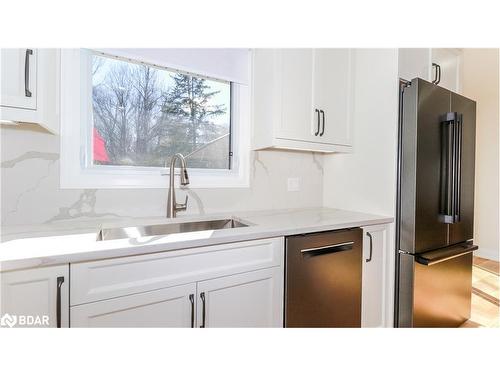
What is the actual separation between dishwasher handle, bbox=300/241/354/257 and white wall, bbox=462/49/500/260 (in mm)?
3198

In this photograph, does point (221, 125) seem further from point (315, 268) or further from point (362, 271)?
point (362, 271)

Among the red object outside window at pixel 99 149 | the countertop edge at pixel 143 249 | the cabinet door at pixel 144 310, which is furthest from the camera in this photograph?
the red object outside window at pixel 99 149

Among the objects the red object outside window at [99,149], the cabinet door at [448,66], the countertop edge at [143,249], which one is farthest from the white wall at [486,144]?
the red object outside window at [99,149]

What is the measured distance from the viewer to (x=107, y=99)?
150 centimetres

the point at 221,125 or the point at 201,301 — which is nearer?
the point at 201,301

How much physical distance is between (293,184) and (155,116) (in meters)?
1.13

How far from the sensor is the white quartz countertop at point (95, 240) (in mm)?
816

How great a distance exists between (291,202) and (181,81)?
1.20 metres

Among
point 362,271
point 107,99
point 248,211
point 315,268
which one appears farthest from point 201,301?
point 107,99

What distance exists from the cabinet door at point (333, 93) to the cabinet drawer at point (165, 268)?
95 centimetres

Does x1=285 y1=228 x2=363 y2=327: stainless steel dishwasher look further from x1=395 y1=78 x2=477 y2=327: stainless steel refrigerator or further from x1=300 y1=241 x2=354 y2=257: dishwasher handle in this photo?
x1=395 y1=78 x2=477 y2=327: stainless steel refrigerator
